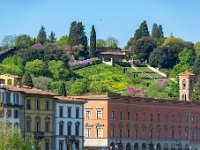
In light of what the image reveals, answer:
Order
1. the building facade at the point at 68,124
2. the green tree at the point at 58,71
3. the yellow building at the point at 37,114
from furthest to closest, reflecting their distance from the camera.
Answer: the green tree at the point at 58,71, the building facade at the point at 68,124, the yellow building at the point at 37,114

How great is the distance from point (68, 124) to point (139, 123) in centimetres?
2224

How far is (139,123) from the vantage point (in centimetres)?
13862

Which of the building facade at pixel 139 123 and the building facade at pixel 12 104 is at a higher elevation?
the building facade at pixel 12 104

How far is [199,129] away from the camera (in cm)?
15275

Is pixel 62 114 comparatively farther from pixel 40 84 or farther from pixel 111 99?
pixel 40 84

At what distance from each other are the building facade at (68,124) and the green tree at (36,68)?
242 feet

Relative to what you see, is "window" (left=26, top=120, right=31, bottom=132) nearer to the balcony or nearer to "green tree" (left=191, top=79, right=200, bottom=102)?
the balcony

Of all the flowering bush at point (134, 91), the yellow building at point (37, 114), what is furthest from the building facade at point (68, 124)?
the flowering bush at point (134, 91)

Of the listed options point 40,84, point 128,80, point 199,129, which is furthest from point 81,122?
point 128,80

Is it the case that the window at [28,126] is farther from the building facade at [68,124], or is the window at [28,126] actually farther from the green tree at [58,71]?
the green tree at [58,71]

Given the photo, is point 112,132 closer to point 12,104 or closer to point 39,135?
point 39,135

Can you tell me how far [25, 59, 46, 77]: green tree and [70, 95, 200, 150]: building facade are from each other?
48.2m

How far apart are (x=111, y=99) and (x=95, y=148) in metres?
6.20

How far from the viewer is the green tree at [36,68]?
194 meters
